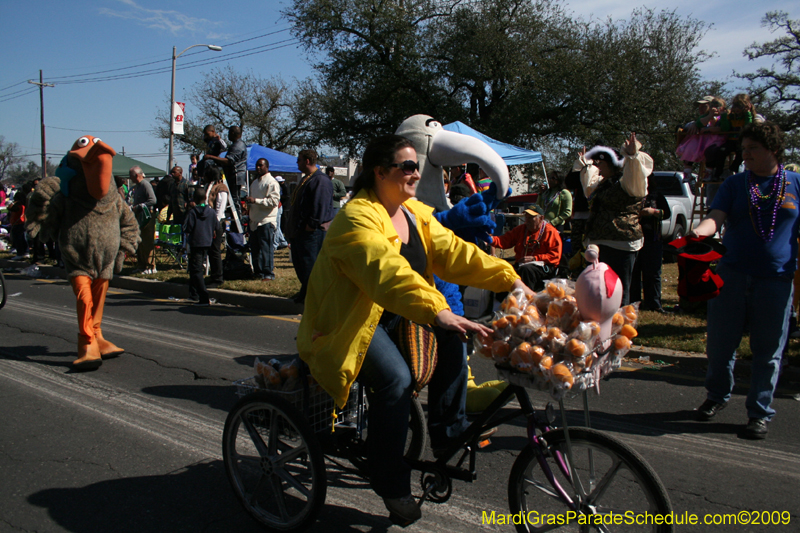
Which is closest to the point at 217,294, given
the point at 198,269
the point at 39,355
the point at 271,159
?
the point at 198,269

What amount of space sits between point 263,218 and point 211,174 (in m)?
1.21

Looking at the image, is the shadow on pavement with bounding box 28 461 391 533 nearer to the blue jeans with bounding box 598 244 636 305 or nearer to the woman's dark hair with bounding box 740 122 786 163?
the woman's dark hair with bounding box 740 122 786 163

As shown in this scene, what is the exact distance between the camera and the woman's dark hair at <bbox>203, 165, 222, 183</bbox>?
34.6ft

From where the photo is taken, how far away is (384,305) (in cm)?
231

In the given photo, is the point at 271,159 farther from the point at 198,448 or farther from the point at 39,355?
the point at 198,448

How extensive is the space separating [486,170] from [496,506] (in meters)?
2.03

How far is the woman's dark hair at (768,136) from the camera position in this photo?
389 cm

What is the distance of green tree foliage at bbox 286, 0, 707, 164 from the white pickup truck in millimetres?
7229

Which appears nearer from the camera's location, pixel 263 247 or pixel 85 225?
pixel 85 225

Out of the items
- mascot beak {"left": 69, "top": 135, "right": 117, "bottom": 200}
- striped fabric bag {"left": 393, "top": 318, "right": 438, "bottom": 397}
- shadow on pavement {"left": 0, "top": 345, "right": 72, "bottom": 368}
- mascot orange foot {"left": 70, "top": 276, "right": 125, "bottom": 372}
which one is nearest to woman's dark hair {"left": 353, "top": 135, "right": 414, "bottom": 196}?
striped fabric bag {"left": 393, "top": 318, "right": 438, "bottom": 397}

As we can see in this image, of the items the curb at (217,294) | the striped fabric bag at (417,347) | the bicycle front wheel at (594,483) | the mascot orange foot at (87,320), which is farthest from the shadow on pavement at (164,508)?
the curb at (217,294)

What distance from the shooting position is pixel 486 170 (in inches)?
153

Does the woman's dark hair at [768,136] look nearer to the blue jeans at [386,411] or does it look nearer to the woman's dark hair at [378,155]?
the woman's dark hair at [378,155]

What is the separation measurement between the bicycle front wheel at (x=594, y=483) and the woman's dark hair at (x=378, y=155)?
1.34 metres
